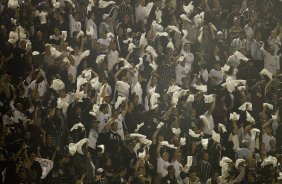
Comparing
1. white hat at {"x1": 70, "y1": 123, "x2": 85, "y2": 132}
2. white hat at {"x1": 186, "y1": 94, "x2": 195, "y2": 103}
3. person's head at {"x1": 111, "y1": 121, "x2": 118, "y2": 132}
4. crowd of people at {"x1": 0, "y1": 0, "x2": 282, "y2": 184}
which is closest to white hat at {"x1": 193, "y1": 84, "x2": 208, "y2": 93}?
crowd of people at {"x1": 0, "y1": 0, "x2": 282, "y2": 184}

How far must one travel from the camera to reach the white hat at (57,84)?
278 inches

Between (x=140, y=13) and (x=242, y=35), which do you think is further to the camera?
(x=242, y=35)

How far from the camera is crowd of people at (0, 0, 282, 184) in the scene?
22.5 ft

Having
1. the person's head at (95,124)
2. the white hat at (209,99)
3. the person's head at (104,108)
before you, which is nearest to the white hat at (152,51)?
the white hat at (209,99)

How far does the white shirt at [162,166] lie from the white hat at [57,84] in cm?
160

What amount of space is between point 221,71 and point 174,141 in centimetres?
135

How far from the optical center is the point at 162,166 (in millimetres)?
7176

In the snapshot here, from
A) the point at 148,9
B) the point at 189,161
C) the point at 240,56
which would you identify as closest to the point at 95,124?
the point at 189,161

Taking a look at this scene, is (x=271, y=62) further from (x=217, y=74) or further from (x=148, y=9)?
(x=148, y=9)

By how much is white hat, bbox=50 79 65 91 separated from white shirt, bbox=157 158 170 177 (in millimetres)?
1605

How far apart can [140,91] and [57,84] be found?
3.81 feet

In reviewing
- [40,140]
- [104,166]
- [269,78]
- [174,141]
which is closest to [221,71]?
[269,78]

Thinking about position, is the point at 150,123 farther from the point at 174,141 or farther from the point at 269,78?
the point at 269,78

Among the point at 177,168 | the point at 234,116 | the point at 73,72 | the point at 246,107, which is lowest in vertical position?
the point at 177,168
